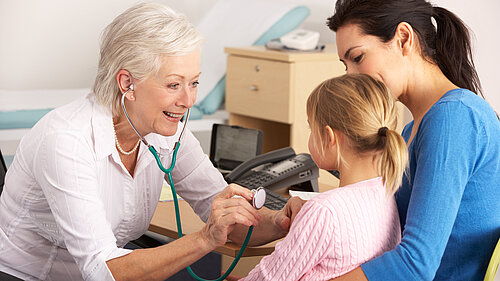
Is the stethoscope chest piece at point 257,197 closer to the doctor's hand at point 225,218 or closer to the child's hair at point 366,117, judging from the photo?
the doctor's hand at point 225,218

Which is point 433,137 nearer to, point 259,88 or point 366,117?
point 366,117

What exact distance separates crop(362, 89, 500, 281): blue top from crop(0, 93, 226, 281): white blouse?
0.57 m

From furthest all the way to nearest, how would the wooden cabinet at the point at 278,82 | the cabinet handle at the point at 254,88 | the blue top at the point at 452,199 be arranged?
1. the cabinet handle at the point at 254,88
2. the wooden cabinet at the point at 278,82
3. the blue top at the point at 452,199

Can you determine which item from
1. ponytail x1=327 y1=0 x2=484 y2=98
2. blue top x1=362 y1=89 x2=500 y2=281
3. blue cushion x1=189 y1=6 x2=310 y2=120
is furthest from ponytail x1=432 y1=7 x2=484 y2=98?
blue cushion x1=189 y1=6 x2=310 y2=120

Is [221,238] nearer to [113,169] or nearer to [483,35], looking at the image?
[113,169]

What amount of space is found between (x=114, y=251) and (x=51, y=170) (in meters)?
0.21

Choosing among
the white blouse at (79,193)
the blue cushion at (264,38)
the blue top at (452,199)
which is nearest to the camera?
the blue top at (452,199)

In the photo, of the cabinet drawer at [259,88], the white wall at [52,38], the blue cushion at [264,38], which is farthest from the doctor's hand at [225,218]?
the white wall at [52,38]

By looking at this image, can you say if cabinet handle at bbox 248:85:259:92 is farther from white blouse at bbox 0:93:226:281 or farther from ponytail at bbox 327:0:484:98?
ponytail at bbox 327:0:484:98

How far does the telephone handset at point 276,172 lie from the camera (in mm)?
1961

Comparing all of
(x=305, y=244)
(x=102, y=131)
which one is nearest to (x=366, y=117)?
(x=305, y=244)

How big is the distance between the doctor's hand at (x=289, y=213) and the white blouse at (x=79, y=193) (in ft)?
0.83

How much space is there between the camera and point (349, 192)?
125 cm

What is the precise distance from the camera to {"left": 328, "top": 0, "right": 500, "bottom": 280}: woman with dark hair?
1.19 m
